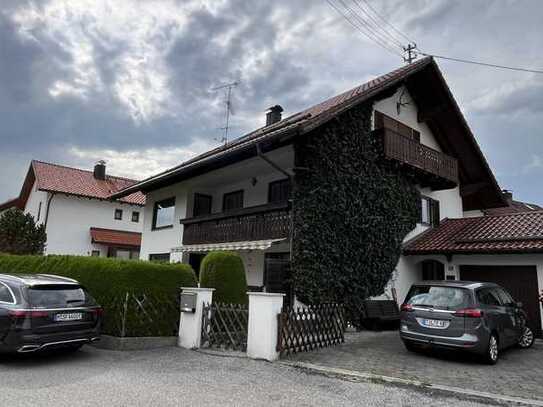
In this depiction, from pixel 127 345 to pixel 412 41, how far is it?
19550 millimetres

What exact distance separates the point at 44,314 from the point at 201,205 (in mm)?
12687

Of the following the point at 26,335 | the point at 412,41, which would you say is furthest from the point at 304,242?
the point at 412,41

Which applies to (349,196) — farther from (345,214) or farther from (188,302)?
(188,302)

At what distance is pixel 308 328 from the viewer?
10.4m

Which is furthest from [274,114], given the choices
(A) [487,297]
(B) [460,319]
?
(B) [460,319]

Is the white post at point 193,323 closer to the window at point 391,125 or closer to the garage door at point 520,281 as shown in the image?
the window at point 391,125

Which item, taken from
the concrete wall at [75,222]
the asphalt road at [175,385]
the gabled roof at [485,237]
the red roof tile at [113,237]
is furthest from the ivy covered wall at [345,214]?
the red roof tile at [113,237]

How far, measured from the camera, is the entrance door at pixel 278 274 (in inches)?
562

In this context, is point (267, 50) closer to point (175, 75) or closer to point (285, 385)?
point (175, 75)

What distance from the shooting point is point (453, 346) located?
9.22 metres

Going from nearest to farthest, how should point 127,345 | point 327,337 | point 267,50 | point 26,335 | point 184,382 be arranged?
point 184,382 < point 26,335 < point 127,345 < point 327,337 < point 267,50

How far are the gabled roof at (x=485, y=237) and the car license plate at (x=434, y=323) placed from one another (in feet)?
22.3

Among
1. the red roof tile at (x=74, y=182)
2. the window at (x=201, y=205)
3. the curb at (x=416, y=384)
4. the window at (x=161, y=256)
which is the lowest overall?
the curb at (x=416, y=384)

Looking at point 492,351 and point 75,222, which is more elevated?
point 75,222
